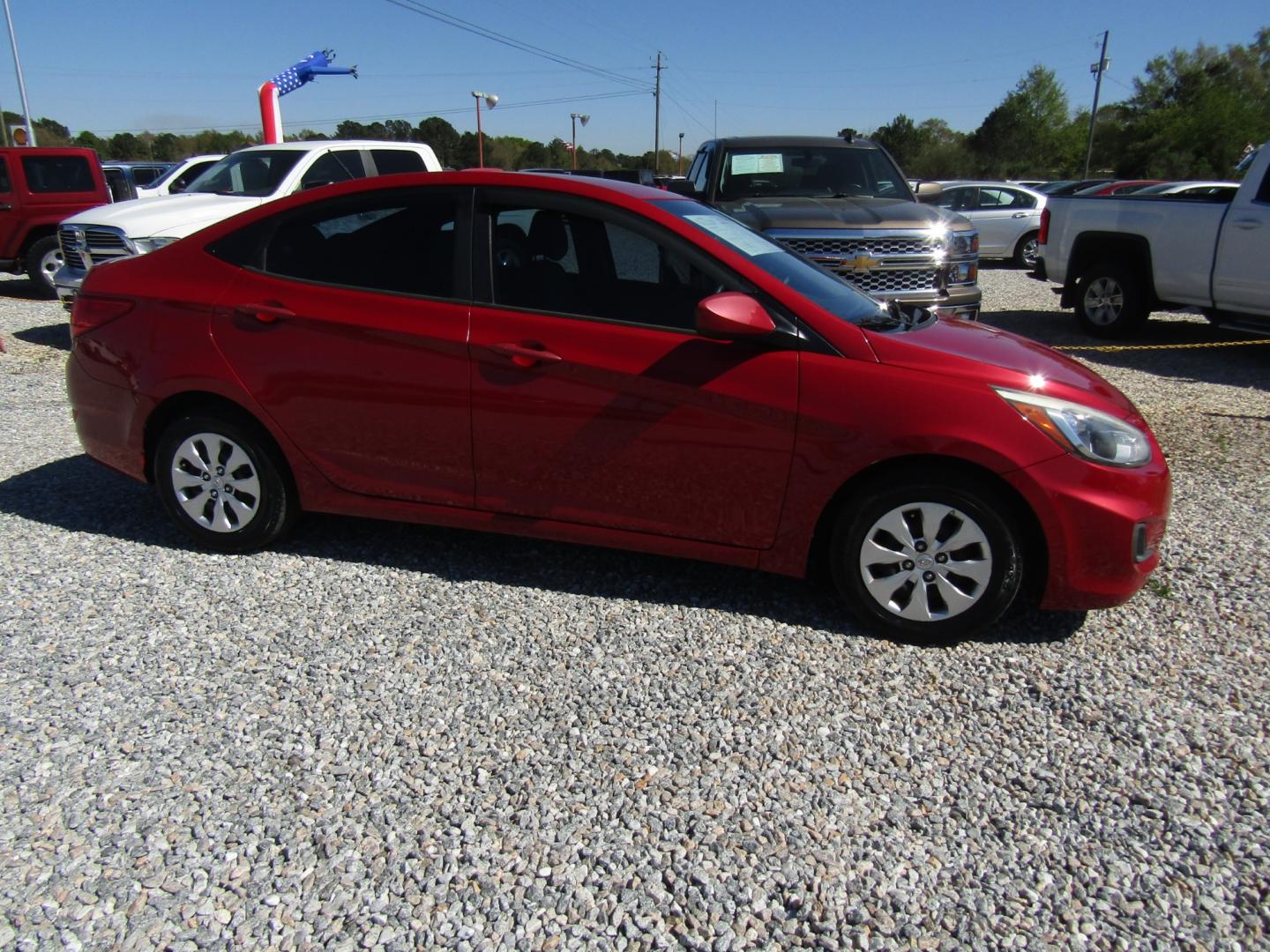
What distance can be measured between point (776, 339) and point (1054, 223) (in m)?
8.74

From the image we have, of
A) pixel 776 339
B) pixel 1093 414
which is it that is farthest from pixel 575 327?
pixel 1093 414

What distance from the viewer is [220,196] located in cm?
1062

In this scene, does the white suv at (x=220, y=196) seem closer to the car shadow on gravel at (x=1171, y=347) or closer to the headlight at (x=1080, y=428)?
the car shadow on gravel at (x=1171, y=347)

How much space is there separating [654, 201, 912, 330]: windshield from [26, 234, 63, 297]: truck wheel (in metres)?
12.3

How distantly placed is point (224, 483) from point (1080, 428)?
3581 millimetres

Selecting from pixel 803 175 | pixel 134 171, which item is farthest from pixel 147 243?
pixel 134 171

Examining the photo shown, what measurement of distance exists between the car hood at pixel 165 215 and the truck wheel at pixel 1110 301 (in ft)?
29.2

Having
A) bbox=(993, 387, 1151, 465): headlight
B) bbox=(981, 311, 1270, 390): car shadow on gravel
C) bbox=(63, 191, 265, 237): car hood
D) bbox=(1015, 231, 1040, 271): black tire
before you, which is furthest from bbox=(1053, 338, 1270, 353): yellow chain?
bbox=(63, 191, 265, 237): car hood

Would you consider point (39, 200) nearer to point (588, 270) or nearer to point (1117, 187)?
point (588, 270)

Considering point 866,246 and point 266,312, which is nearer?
point 266,312

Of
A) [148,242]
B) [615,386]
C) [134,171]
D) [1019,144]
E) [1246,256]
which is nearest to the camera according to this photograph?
[615,386]

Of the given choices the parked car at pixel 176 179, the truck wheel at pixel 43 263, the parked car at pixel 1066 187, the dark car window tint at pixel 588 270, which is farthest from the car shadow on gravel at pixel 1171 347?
the truck wheel at pixel 43 263

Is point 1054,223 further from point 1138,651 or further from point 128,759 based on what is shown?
point 128,759

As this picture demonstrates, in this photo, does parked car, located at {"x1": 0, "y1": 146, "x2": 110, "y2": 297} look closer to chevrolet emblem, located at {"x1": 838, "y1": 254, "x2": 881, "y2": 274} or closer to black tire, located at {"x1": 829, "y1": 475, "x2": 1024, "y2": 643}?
chevrolet emblem, located at {"x1": 838, "y1": 254, "x2": 881, "y2": 274}
